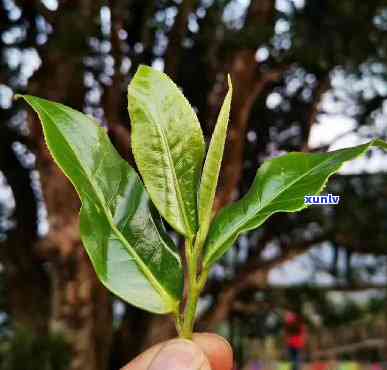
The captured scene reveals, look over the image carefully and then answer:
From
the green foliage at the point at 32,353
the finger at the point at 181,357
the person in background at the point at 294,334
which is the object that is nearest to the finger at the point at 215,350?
the finger at the point at 181,357

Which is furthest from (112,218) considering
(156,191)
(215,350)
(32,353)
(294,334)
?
(294,334)

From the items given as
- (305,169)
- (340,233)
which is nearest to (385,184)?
(340,233)

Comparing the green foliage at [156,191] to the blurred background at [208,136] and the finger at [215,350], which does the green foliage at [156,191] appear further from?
the blurred background at [208,136]

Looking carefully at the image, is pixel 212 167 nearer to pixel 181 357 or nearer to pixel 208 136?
pixel 181 357

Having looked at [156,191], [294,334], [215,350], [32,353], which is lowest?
[294,334]

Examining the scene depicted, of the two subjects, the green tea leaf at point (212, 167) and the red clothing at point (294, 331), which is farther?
the red clothing at point (294, 331)
